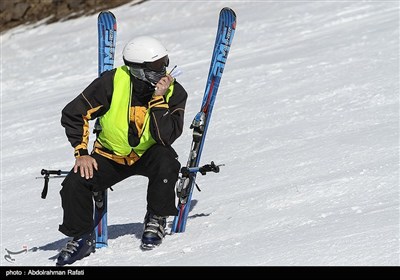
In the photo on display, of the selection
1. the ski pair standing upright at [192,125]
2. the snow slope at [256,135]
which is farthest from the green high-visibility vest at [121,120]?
the snow slope at [256,135]

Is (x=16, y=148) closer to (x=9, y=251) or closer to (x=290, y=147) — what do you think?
(x=290, y=147)

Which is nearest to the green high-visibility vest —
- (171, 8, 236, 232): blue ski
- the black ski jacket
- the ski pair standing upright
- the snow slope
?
the black ski jacket

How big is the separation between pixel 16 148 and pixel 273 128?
114 inches

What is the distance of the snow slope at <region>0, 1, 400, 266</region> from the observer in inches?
205

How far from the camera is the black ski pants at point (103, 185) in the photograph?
5.34 m

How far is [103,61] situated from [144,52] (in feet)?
2.55

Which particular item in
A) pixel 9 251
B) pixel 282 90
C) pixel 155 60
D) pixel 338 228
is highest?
pixel 155 60

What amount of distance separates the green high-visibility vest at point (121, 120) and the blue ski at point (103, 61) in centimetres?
43

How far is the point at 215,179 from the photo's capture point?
23.5ft

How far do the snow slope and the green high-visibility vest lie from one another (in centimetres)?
60

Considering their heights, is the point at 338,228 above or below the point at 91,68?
above

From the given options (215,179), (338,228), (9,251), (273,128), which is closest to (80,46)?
(273,128)

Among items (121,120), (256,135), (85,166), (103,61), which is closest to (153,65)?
(121,120)

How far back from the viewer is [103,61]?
602cm
